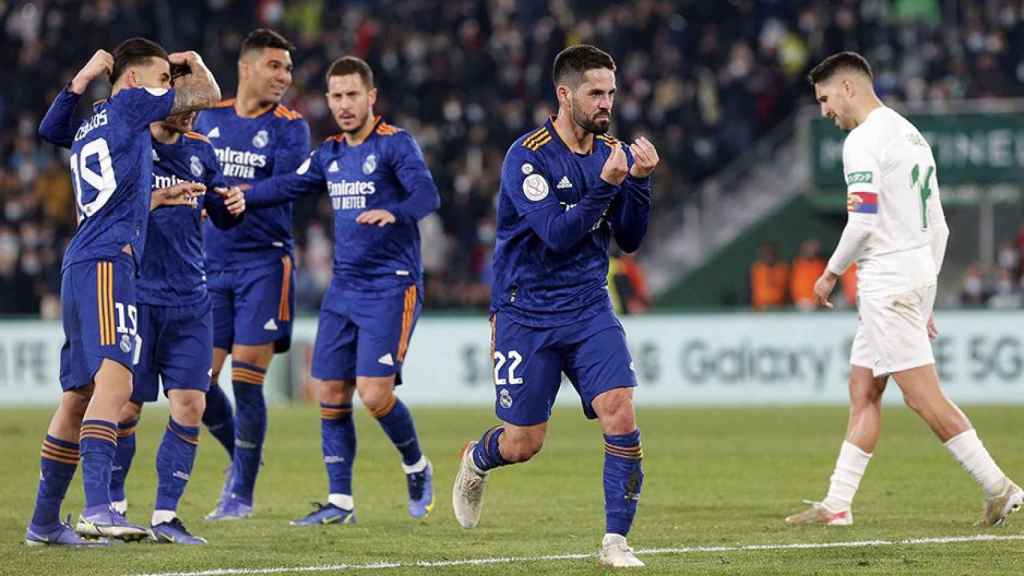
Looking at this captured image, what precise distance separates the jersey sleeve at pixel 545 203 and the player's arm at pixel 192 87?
182 centimetres

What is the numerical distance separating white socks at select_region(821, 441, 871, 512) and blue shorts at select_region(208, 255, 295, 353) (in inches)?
140

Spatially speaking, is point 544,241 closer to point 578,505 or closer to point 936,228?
point 936,228

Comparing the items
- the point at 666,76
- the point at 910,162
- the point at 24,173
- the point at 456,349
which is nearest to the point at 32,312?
the point at 24,173

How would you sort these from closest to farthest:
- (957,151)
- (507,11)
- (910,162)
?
(910,162)
(957,151)
(507,11)

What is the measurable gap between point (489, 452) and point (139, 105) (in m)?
2.47

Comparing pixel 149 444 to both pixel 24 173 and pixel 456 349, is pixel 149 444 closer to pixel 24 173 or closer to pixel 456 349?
pixel 456 349

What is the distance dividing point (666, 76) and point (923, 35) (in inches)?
162

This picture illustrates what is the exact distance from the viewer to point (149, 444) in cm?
1669

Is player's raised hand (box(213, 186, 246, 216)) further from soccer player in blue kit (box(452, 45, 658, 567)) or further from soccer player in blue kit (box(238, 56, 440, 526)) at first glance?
soccer player in blue kit (box(452, 45, 658, 567))

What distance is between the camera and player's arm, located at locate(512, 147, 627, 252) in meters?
7.88

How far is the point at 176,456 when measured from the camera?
962 centimetres

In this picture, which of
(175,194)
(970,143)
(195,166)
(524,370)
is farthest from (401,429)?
(970,143)

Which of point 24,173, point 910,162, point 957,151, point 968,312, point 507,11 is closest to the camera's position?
point 910,162

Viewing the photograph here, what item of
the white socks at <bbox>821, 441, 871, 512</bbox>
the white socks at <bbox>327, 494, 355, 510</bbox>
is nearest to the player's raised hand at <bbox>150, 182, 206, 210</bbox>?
the white socks at <bbox>327, 494, 355, 510</bbox>
